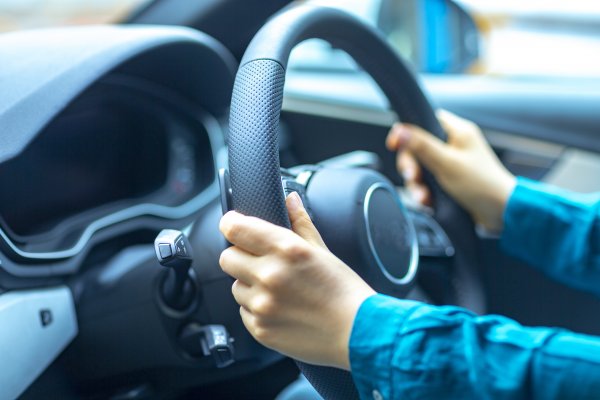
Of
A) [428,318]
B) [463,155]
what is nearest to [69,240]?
[428,318]

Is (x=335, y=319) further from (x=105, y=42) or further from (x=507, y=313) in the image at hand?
(x=507, y=313)

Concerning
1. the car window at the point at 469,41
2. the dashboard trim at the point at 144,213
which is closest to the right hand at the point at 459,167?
the car window at the point at 469,41

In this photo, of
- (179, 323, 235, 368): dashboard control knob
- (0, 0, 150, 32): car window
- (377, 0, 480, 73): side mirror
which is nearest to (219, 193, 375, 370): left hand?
(179, 323, 235, 368): dashboard control knob

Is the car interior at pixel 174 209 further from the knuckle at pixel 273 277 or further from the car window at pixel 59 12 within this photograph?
the car window at pixel 59 12

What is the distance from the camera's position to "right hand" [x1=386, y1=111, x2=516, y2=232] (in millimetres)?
1021

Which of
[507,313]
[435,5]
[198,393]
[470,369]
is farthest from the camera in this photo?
[435,5]

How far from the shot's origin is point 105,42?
0.89 m

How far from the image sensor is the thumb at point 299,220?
25.4 inches

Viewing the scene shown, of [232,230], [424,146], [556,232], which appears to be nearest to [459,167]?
[424,146]

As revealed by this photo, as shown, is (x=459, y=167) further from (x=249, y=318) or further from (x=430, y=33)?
(x=430, y=33)

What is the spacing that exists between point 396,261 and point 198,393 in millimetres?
390

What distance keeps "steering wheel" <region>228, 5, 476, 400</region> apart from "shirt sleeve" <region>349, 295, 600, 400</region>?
0.19ft

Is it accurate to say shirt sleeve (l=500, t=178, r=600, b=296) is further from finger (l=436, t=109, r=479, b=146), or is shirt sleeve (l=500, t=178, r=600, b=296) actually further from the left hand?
the left hand

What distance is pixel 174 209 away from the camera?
101 centimetres
